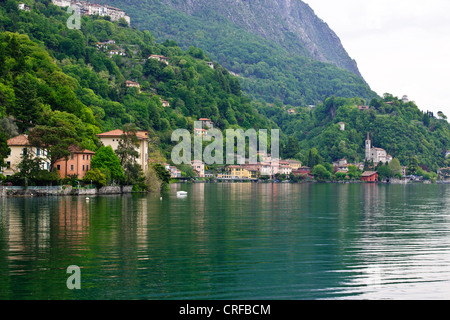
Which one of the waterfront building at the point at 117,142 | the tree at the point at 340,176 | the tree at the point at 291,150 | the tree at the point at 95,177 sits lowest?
the tree at the point at 340,176

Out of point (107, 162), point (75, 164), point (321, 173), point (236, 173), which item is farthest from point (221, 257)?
point (321, 173)

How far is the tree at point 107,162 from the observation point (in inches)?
2510

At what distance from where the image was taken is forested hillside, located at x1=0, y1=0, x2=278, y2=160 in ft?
239

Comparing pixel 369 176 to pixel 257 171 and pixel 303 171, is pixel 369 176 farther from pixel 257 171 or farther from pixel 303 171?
pixel 257 171

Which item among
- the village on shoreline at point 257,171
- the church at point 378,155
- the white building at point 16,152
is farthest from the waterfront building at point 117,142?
the church at point 378,155

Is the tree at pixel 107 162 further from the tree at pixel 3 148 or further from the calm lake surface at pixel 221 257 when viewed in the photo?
the calm lake surface at pixel 221 257

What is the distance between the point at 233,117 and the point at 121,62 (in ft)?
135

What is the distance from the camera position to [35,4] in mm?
166375

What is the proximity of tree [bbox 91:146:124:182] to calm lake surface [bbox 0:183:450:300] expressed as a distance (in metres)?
28.1

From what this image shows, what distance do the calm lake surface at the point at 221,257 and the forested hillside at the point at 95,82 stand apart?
121ft

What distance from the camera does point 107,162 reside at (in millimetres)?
63938
